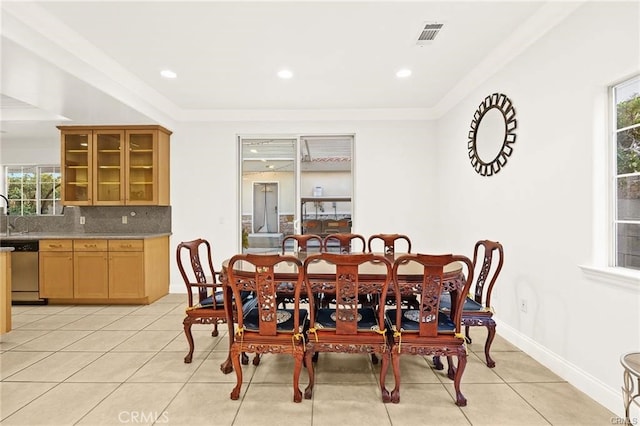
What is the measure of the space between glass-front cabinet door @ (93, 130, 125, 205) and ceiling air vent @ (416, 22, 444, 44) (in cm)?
406

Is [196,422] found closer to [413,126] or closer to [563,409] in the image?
[563,409]

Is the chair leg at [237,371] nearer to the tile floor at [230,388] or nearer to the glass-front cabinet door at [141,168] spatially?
the tile floor at [230,388]

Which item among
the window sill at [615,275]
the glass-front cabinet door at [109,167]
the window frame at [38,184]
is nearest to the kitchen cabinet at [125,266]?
the glass-front cabinet door at [109,167]

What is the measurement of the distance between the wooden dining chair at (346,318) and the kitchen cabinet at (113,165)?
3307mm

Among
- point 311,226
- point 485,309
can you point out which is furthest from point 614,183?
point 311,226

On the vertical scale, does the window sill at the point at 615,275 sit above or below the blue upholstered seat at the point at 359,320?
above

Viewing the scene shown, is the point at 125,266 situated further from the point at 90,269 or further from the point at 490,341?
the point at 490,341

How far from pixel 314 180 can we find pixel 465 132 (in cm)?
225

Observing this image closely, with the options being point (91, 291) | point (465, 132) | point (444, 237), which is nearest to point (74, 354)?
point (91, 291)

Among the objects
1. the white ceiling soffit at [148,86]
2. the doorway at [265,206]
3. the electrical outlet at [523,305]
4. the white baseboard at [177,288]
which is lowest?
the white baseboard at [177,288]

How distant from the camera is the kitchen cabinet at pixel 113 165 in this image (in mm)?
4305

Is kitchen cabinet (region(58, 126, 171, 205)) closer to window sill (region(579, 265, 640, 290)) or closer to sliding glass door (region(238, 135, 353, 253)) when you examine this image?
sliding glass door (region(238, 135, 353, 253))

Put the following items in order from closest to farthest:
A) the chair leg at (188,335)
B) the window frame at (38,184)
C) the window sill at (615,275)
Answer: the window sill at (615,275), the chair leg at (188,335), the window frame at (38,184)

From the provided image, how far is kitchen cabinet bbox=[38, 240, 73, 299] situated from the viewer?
13.0 ft
